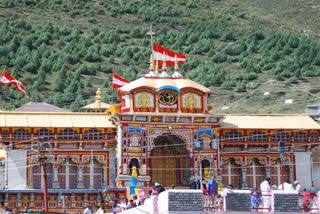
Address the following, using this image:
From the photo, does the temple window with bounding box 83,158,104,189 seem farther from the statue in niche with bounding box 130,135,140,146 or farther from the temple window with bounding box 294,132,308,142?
the temple window with bounding box 294,132,308,142

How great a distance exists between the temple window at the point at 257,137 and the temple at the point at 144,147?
0.06 metres

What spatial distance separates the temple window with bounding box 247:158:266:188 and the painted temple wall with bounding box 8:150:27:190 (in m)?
12.8

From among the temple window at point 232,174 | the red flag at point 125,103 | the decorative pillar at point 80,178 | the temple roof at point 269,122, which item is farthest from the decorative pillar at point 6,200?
the temple roof at point 269,122

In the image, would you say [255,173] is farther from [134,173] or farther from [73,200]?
[73,200]

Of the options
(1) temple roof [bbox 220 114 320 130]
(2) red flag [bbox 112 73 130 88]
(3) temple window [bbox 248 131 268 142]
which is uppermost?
(2) red flag [bbox 112 73 130 88]

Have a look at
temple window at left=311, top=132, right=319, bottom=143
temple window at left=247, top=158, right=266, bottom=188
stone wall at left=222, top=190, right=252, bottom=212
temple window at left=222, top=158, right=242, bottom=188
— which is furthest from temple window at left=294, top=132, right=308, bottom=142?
stone wall at left=222, top=190, right=252, bottom=212

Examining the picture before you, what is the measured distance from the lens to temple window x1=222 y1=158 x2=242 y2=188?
55.7 m

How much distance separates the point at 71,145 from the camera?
53969 millimetres

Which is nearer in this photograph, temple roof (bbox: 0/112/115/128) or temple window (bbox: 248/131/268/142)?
temple roof (bbox: 0/112/115/128)


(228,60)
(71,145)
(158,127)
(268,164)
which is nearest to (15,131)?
(71,145)

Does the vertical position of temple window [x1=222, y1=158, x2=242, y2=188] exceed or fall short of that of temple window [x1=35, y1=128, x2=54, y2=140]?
it falls short

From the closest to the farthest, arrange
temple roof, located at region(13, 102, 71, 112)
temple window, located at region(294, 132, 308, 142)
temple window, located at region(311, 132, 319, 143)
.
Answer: temple window, located at region(294, 132, 308, 142) → temple window, located at region(311, 132, 319, 143) → temple roof, located at region(13, 102, 71, 112)

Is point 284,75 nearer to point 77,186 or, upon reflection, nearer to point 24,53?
point 24,53

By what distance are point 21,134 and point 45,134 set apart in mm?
1308
